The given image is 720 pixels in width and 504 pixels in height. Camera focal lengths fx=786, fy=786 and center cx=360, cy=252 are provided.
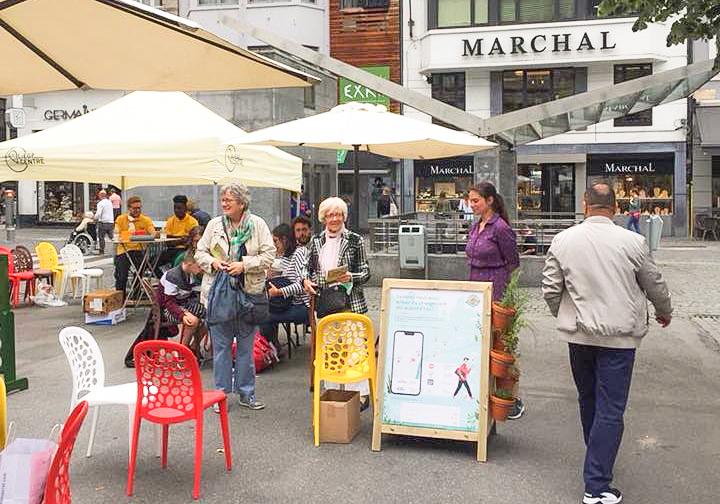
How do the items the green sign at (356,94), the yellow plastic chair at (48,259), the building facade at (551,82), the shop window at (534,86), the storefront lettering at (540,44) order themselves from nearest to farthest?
the yellow plastic chair at (48,259) < the green sign at (356,94) < the storefront lettering at (540,44) < the building facade at (551,82) < the shop window at (534,86)

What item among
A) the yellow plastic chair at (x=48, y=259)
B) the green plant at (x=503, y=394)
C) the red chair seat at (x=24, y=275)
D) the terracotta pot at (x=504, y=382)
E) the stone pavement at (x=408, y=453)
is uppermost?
the yellow plastic chair at (x=48, y=259)

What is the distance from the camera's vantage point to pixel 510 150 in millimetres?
14102

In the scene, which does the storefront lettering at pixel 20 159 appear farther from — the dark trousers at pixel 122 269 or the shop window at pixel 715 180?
the shop window at pixel 715 180

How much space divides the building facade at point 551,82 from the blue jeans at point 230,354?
838 inches

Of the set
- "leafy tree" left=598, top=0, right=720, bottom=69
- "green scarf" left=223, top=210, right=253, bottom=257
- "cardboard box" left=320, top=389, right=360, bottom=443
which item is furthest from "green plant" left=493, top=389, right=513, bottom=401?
"leafy tree" left=598, top=0, right=720, bottom=69

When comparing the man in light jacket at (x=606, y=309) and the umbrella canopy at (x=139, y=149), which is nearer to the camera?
the man in light jacket at (x=606, y=309)

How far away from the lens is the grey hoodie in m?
4.40

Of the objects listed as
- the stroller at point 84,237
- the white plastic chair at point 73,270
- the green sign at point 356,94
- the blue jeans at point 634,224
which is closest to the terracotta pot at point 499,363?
the white plastic chair at point 73,270

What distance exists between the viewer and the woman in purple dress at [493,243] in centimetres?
657

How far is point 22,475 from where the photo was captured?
313cm

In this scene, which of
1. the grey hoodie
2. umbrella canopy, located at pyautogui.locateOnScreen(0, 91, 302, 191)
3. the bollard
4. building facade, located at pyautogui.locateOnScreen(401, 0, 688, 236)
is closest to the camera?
the grey hoodie

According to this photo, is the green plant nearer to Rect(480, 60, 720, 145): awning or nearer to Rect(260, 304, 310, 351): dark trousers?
Result: Rect(260, 304, 310, 351): dark trousers

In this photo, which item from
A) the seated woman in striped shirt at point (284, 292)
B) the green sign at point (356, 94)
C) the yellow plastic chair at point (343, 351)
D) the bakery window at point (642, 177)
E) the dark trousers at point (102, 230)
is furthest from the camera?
the bakery window at point (642, 177)

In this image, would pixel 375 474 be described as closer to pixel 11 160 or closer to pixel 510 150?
pixel 11 160
